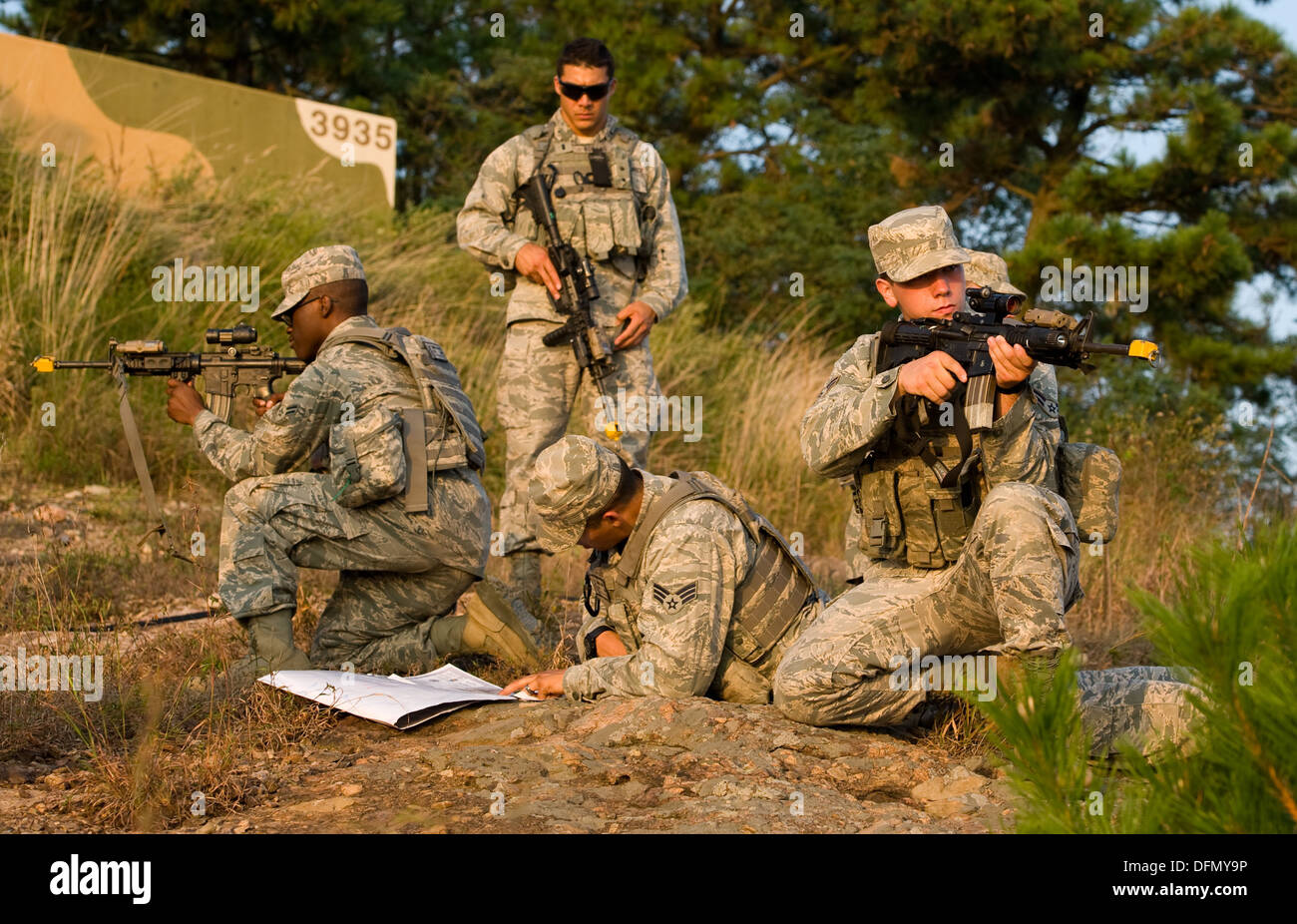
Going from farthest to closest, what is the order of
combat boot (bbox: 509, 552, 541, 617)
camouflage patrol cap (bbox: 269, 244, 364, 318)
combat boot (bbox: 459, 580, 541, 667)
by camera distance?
1. combat boot (bbox: 509, 552, 541, 617)
2. camouflage patrol cap (bbox: 269, 244, 364, 318)
3. combat boot (bbox: 459, 580, 541, 667)

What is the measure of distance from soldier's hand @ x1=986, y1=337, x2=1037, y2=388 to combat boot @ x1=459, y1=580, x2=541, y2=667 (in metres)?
2.10

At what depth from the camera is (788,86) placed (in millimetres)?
17312

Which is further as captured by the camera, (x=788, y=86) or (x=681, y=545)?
(x=788, y=86)

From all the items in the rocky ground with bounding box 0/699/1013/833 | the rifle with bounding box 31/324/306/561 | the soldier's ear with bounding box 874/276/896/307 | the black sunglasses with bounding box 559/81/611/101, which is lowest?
the rocky ground with bounding box 0/699/1013/833

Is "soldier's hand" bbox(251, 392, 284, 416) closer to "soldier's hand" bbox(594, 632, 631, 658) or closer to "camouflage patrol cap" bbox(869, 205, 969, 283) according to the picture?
"soldier's hand" bbox(594, 632, 631, 658)

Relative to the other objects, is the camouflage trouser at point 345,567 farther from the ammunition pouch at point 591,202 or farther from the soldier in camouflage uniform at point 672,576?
the ammunition pouch at point 591,202

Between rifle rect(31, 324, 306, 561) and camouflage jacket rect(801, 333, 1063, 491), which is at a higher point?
rifle rect(31, 324, 306, 561)

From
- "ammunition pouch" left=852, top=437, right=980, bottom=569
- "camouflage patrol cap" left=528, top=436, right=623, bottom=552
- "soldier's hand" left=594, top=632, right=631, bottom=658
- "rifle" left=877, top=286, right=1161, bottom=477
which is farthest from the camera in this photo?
"soldier's hand" left=594, top=632, right=631, bottom=658

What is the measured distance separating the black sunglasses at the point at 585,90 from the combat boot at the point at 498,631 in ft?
7.90

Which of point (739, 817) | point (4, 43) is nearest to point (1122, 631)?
point (739, 817)

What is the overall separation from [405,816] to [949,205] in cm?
1175

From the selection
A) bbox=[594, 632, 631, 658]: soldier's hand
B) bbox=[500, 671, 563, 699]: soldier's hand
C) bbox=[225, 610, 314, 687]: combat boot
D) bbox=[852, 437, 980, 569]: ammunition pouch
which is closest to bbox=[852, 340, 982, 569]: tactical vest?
bbox=[852, 437, 980, 569]: ammunition pouch

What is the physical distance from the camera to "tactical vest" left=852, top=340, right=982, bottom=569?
402 cm
